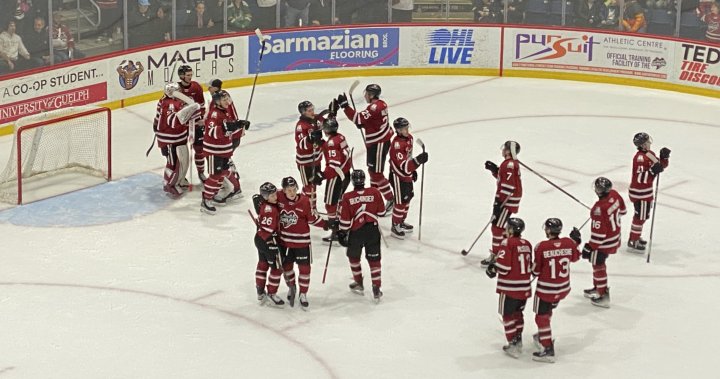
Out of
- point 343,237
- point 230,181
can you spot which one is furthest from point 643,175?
point 230,181

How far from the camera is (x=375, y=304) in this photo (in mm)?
10383

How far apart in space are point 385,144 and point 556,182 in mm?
2306

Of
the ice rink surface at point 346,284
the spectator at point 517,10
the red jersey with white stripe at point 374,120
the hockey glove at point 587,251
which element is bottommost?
the ice rink surface at point 346,284

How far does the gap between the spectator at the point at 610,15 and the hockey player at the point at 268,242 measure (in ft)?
31.1

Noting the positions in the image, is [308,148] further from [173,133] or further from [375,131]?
[173,133]

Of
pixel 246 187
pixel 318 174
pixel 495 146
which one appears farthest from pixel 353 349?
pixel 495 146

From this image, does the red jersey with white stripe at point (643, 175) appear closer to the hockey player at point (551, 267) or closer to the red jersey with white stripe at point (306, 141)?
the hockey player at point (551, 267)

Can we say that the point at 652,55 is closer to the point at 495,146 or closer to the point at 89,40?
the point at 495,146

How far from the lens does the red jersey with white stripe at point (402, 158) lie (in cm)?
1159

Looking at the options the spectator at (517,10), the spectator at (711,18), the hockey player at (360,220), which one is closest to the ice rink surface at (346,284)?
the hockey player at (360,220)

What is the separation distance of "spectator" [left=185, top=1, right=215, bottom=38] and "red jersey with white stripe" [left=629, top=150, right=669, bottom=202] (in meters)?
7.54

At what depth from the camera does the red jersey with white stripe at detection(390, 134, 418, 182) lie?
11.6 meters

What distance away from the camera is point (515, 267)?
29.8 feet

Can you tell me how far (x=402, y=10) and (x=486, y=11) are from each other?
4.04ft
